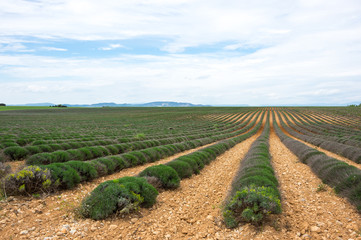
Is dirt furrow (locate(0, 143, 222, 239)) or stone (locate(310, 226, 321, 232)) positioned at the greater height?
stone (locate(310, 226, 321, 232))

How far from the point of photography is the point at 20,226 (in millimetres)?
4875

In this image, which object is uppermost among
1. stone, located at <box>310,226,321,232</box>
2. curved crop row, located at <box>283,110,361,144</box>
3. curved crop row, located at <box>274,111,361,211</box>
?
curved crop row, located at <box>274,111,361,211</box>

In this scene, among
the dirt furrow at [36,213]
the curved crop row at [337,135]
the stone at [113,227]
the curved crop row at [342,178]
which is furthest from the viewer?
the curved crop row at [337,135]

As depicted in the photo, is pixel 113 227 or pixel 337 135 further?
pixel 337 135

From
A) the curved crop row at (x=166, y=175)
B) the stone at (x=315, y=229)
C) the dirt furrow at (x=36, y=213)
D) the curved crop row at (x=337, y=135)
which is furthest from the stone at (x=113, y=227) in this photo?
the curved crop row at (x=337, y=135)

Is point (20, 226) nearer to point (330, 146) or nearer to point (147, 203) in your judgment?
point (147, 203)

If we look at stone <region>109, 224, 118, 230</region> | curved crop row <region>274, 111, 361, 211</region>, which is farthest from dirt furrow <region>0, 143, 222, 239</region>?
curved crop row <region>274, 111, 361, 211</region>

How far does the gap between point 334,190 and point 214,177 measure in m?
4.48

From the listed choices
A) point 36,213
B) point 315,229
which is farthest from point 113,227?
point 315,229

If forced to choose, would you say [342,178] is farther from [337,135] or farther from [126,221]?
[337,135]

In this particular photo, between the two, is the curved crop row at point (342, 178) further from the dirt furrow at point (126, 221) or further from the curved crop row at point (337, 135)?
the curved crop row at point (337, 135)

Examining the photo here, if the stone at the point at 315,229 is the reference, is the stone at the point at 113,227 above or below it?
below

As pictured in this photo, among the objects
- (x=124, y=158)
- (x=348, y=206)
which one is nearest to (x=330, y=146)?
(x=348, y=206)

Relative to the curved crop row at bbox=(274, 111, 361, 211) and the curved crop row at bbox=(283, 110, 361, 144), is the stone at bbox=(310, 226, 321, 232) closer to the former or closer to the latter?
the curved crop row at bbox=(274, 111, 361, 211)
